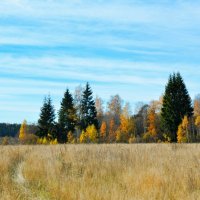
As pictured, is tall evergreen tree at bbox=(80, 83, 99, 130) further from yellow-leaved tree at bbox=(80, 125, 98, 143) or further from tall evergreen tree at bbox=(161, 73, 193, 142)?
tall evergreen tree at bbox=(161, 73, 193, 142)

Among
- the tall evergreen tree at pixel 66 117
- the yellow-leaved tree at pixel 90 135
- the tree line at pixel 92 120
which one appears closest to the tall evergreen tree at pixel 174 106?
the tree line at pixel 92 120

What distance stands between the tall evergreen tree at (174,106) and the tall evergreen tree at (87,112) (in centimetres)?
1031

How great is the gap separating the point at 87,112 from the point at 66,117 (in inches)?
128

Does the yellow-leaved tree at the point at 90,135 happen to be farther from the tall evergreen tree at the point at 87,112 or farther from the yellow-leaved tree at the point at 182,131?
the yellow-leaved tree at the point at 182,131

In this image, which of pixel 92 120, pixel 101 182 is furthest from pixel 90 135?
pixel 101 182

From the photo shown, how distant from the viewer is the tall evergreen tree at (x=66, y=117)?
5784cm

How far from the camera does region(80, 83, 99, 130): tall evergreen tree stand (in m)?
57.7

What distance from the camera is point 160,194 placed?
6375 mm

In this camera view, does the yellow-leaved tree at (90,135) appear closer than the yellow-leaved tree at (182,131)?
No

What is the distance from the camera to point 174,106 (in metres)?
54.0

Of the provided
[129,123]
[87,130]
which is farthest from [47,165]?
[129,123]

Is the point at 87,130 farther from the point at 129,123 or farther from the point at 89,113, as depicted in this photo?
the point at 129,123

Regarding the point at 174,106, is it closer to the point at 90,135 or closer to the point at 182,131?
the point at 182,131

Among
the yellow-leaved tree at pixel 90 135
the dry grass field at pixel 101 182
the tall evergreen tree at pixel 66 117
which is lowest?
the dry grass field at pixel 101 182
